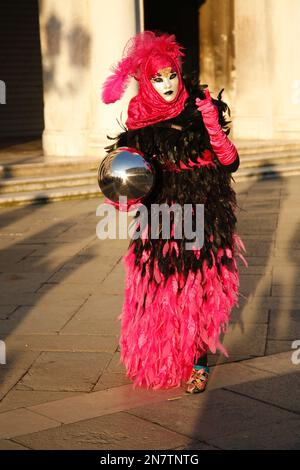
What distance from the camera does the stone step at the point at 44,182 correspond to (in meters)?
13.4

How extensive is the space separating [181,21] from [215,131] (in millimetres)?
16779

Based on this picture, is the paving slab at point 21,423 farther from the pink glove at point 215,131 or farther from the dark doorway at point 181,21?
the dark doorway at point 181,21

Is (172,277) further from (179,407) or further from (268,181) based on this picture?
(268,181)

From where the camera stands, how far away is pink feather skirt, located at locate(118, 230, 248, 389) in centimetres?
523

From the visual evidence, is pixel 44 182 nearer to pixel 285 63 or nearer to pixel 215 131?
pixel 285 63

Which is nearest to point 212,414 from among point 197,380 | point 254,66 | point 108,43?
point 197,380

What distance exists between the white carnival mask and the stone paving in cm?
165

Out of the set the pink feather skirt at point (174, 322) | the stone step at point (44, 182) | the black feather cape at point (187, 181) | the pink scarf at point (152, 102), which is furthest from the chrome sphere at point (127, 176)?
the stone step at point (44, 182)

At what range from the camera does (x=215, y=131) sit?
4988 mm

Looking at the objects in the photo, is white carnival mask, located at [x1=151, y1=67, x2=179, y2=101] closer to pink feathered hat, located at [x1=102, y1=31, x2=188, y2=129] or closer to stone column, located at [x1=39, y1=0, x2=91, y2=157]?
pink feathered hat, located at [x1=102, y1=31, x2=188, y2=129]

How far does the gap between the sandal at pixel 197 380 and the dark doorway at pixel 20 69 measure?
53.7 feet

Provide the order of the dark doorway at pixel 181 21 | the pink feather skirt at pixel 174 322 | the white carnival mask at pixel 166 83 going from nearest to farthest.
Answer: the white carnival mask at pixel 166 83, the pink feather skirt at pixel 174 322, the dark doorway at pixel 181 21

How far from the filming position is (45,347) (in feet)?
20.2
